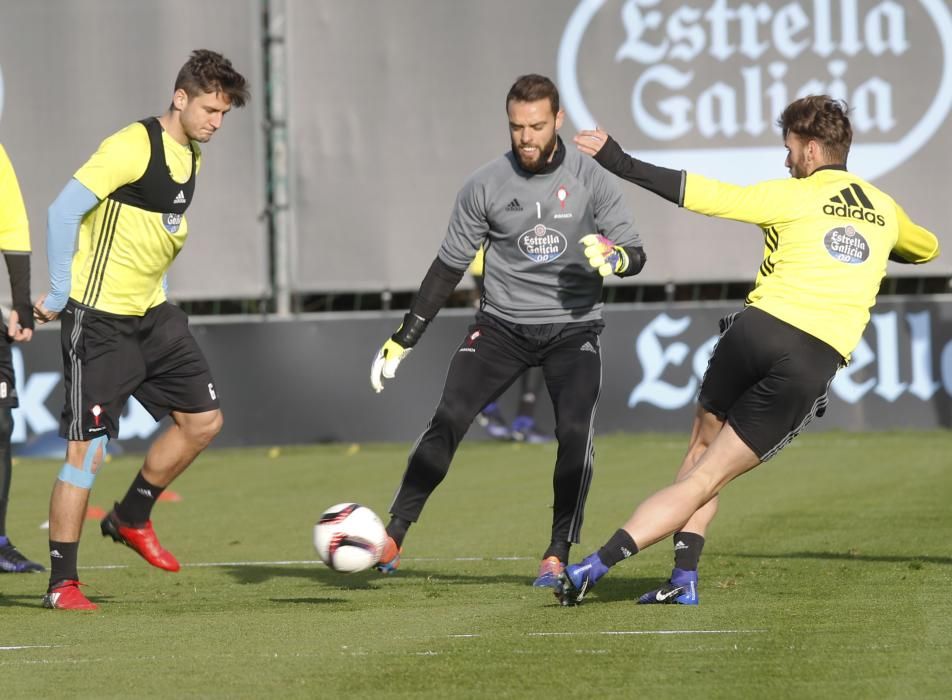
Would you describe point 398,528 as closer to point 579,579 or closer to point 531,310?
point 531,310

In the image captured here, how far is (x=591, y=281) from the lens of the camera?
825 cm

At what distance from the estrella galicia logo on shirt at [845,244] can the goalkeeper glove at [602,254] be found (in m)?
0.98

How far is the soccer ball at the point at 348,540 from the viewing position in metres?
7.46

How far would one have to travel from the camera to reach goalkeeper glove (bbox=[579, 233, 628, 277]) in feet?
23.8

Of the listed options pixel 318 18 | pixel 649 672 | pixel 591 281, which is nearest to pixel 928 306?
Result: pixel 318 18

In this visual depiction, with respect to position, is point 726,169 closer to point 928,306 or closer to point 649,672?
point 928,306

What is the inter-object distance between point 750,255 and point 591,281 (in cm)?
927

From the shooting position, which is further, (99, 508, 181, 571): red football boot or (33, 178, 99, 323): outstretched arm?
(99, 508, 181, 571): red football boot

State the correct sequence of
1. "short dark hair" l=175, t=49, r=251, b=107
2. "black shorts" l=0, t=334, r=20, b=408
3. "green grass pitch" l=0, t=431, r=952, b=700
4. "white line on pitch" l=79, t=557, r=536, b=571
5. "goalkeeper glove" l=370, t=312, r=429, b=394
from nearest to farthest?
"green grass pitch" l=0, t=431, r=952, b=700 < "short dark hair" l=175, t=49, r=251, b=107 < "goalkeeper glove" l=370, t=312, r=429, b=394 < "black shorts" l=0, t=334, r=20, b=408 < "white line on pitch" l=79, t=557, r=536, b=571

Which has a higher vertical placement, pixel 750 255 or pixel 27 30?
pixel 27 30

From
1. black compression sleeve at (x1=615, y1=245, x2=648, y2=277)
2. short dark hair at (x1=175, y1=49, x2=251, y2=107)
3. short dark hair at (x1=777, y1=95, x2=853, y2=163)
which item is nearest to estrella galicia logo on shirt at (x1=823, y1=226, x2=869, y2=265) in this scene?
short dark hair at (x1=777, y1=95, x2=853, y2=163)

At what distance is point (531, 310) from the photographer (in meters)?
8.16

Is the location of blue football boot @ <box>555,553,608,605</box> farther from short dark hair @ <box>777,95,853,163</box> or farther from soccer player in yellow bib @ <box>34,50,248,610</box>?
soccer player in yellow bib @ <box>34,50,248,610</box>

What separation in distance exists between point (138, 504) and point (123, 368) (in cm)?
78
